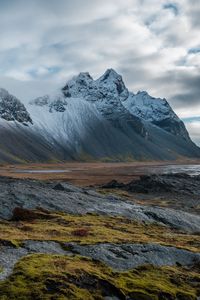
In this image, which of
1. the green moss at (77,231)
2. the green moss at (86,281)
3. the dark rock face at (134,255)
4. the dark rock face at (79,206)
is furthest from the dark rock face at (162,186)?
the green moss at (86,281)

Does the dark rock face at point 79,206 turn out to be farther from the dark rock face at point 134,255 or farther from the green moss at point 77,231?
the dark rock face at point 134,255

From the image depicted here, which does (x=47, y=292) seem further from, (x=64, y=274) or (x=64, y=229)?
(x=64, y=229)

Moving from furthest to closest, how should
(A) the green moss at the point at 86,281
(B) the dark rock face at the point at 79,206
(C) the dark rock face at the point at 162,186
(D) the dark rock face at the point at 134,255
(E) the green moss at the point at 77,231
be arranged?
(C) the dark rock face at the point at 162,186 → (B) the dark rock face at the point at 79,206 → (E) the green moss at the point at 77,231 → (D) the dark rock face at the point at 134,255 → (A) the green moss at the point at 86,281

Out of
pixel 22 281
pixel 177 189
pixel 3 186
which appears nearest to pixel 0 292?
pixel 22 281

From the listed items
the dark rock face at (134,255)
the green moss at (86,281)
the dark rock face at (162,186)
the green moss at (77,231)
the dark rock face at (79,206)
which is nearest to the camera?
the green moss at (86,281)

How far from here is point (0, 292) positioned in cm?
2508

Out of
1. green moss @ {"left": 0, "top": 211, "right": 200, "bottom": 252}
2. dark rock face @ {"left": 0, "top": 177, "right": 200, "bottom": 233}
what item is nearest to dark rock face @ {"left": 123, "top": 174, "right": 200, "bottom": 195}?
dark rock face @ {"left": 0, "top": 177, "right": 200, "bottom": 233}

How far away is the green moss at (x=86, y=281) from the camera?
1030 inches

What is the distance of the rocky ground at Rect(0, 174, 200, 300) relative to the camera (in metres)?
27.7

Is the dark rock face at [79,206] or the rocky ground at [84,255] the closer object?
the rocky ground at [84,255]

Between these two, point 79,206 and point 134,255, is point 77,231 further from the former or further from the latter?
point 79,206

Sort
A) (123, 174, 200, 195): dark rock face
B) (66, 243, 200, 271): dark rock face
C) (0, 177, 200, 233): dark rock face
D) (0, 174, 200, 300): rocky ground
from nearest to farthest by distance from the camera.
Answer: (0, 174, 200, 300): rocky ground < (66, 243, 200, 271): dark rock face < (0, 177, 200, 233): dark rock face < (123, 174, 200, 195): dark rock face

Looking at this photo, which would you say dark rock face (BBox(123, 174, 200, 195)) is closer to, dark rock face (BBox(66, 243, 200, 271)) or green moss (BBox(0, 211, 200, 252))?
green moss (BBox(0, 211, 200, 252))

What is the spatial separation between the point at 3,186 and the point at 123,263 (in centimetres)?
3495
